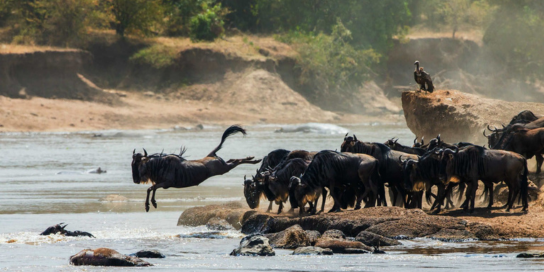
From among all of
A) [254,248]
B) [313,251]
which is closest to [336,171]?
[313,251]

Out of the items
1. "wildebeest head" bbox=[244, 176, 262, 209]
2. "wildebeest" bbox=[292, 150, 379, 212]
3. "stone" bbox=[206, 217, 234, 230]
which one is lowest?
"stone" bbox=[206, 217, 234, 230]

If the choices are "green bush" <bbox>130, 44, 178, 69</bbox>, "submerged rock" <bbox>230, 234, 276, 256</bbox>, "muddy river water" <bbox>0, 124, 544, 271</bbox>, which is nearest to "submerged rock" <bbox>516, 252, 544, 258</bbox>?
"muddy river water" <bbox>0, 124, 544, 271</bbox>

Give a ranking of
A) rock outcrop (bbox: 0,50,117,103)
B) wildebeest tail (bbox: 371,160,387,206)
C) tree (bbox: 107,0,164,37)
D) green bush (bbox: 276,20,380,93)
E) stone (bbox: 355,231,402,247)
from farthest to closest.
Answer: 1. green bush (bbox: 276,20,380,93)
2. tree (bbox: 107,0,164,37)
3. rock outcrop (bbox: 0,50,117,103)
4. wildebeest tail (bbox: 371,160,387,206)
5. stone (bbox: 355,231,402,247)

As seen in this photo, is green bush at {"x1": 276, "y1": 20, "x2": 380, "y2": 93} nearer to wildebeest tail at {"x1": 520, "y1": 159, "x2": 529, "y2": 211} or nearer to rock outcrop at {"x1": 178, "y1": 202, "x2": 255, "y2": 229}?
rock outcrop at {"x1": 178, "y1": 202, "x2": 255, "y2": 229}

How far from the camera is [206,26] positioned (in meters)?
53.7

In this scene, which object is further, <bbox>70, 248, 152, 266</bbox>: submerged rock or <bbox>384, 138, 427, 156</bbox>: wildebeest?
<bbox>384, 138, 427, 156</bbox>: wildebeest

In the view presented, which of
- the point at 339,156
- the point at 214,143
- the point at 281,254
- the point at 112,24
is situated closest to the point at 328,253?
the point at 281,254

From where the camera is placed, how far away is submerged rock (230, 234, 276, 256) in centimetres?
1052

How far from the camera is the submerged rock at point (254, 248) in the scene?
1052cm

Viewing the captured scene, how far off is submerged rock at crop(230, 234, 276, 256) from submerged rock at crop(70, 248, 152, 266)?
49.7 inches

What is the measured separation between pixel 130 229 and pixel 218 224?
1.34m

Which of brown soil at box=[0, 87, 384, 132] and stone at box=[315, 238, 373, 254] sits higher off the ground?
brown soil at box=[0, 87, 384, 132]

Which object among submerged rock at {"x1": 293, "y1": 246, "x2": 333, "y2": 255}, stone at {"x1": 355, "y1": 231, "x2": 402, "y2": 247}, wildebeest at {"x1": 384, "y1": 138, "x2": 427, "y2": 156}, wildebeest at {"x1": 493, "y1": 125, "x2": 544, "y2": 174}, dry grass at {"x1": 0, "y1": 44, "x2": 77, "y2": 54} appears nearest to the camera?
submerged rock at {"x1": 293, "y1": 246, "x2": 333, "y2": 255}

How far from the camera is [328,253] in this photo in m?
10.4
